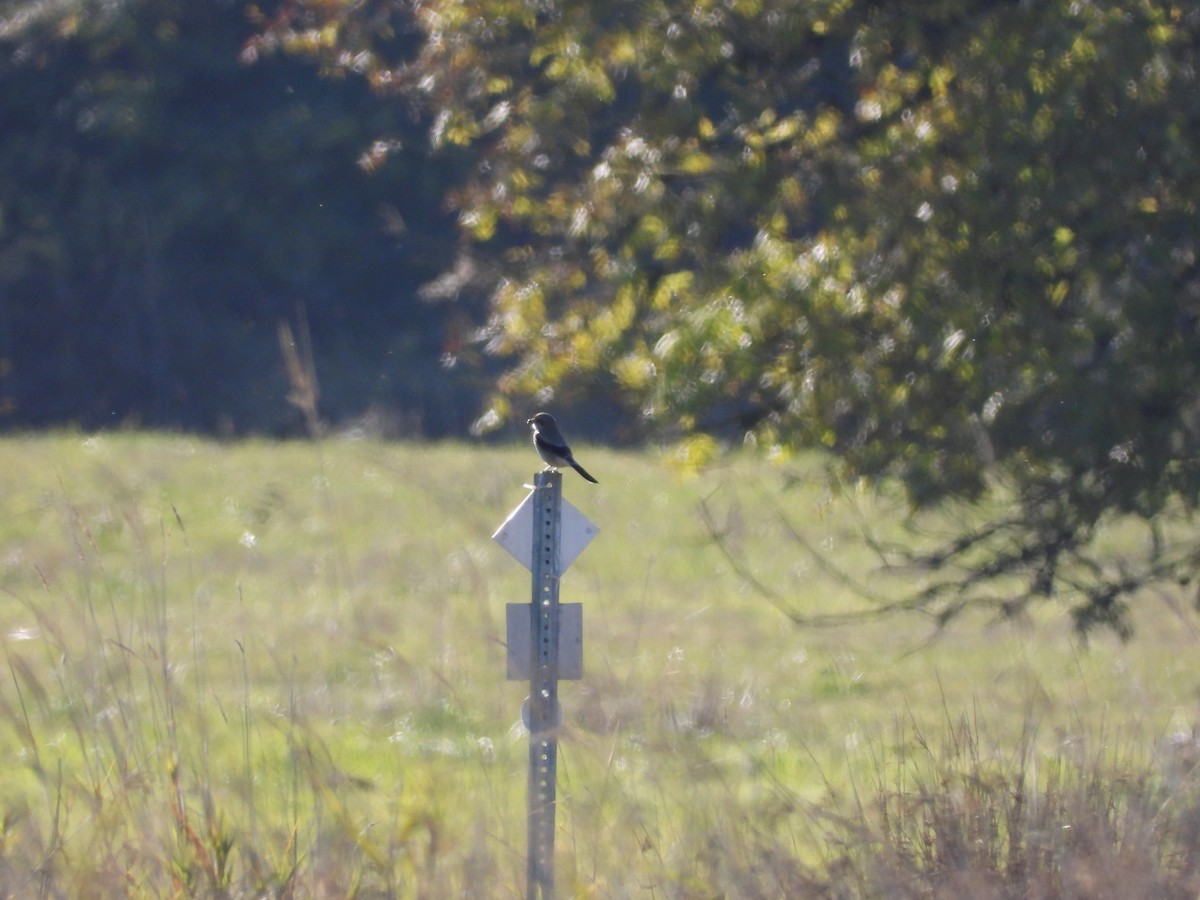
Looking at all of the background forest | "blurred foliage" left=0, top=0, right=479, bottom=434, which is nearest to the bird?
the background forest

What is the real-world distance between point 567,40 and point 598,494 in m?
12.4

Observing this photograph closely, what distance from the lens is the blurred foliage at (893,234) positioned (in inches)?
183

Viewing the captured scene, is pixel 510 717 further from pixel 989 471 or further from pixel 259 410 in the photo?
Result: pixel 259 410

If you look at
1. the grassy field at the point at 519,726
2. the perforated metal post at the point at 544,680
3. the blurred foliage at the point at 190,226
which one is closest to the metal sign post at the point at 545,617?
the perforated metal post at the point at 544,680

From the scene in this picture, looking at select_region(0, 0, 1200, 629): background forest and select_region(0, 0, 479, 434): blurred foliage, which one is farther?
select_region(0, 0, 479, 434): blurred foliage

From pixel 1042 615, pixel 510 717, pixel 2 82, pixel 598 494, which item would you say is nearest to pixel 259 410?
pixel 2 82

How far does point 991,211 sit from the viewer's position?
184 inches

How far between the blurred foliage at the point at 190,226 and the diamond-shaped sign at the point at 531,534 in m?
25.6

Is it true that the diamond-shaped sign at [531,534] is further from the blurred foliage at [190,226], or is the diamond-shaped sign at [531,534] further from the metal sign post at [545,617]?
the blurred foliage at [190,226]

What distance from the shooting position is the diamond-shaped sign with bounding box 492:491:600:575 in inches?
160

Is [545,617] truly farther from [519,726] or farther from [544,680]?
[519,726]

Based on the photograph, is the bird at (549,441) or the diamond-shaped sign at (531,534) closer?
the diamond-shaped sign at (531,534)

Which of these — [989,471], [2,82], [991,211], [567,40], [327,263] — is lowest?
[989,471]

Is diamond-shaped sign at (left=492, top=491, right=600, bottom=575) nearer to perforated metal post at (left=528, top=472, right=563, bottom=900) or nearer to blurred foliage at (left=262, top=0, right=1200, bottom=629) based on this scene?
perforated metal post at (left=528, top=472, right=563, bottom=900)
